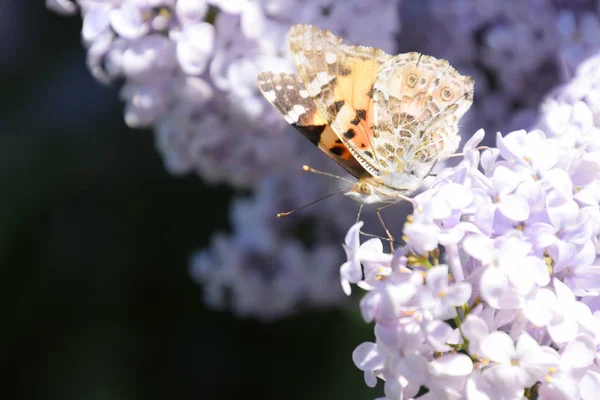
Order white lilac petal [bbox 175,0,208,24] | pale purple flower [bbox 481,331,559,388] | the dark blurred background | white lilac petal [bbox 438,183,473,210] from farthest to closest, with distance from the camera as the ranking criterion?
the dark blurred background < white lilac petal [bbox 175,0,208,24] < white lilac petal [bbox 438,183,473,210] < pale purple flower [bbox 481,331,559,388]

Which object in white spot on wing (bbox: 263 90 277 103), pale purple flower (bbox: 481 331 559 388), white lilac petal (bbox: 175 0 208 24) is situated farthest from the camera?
white lilac petal (bbox: 175 0 208 24)

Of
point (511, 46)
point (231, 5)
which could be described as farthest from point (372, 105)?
point (511, 46)

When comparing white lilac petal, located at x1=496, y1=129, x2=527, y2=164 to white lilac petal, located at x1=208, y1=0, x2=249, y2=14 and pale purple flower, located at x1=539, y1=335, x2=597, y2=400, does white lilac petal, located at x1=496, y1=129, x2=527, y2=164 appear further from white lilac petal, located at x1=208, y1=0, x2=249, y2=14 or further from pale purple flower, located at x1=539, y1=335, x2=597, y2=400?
white lilac petal, located at x1=208, y1=0, x2=249, y2=14

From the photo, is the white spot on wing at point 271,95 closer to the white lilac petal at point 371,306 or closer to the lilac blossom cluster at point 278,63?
the lilac blossom cluster at point 278,63

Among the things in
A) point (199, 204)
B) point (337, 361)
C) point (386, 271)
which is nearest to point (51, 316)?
point (199, 204)

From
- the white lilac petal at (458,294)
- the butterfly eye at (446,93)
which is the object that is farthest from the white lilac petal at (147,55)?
the white lilac petal at (458,294)

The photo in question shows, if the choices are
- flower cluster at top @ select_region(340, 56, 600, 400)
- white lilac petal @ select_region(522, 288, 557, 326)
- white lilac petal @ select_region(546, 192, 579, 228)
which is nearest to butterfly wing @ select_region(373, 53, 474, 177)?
flower cluster at top @ select_region(340, 56, 600, 400)

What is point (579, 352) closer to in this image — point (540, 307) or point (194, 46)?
point (540, 307)
